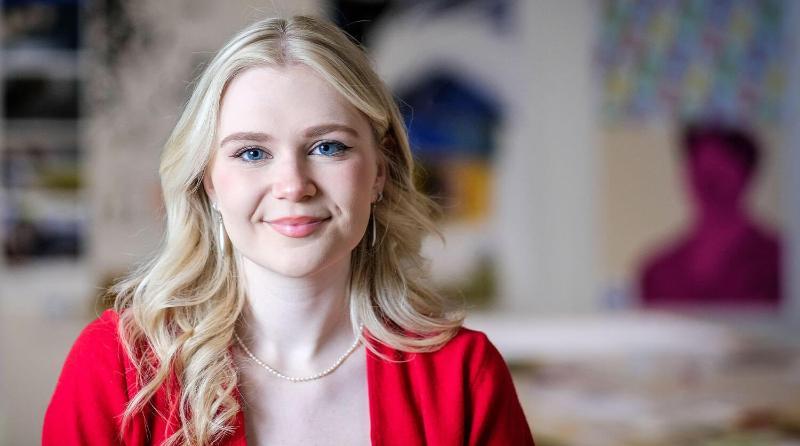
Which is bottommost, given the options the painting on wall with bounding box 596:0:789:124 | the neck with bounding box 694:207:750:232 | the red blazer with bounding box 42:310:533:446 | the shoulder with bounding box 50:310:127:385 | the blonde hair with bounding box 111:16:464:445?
the red blazer with bounding box 42:310:533:446

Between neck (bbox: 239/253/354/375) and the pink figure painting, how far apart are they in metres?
Answer: 3.27

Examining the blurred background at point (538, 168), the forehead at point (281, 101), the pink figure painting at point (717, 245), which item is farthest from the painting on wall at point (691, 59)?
the forehead at point (281, 101)

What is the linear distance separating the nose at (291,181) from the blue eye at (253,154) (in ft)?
0.08

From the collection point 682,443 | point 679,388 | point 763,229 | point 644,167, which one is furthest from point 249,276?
point 763,229

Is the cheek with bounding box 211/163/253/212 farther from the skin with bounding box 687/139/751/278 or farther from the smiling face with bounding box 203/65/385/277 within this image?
the skin with bounding box 687/139/751/278

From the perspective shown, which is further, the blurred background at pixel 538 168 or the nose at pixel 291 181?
the blurred background at pixel 538 168

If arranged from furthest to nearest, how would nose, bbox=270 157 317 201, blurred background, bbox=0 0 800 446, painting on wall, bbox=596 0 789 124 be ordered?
painting on wall, bbox=596 0 789 124, blurred background, bbox=0 0 800 446, nose, bbox=270 157 317 201

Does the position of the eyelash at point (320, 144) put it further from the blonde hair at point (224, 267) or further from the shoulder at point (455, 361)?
the shoulder at point (455, 361)

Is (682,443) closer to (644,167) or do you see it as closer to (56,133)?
Result: (644,167)

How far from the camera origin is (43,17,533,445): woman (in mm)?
1261

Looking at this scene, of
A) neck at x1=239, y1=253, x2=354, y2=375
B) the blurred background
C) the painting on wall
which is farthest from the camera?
the painting on wall

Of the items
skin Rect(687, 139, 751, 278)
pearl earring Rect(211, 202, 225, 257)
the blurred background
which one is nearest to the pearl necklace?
pearl earring Rect(211, 202, 225, 257)

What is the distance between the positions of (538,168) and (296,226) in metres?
3.19

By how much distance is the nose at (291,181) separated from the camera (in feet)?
4.04
